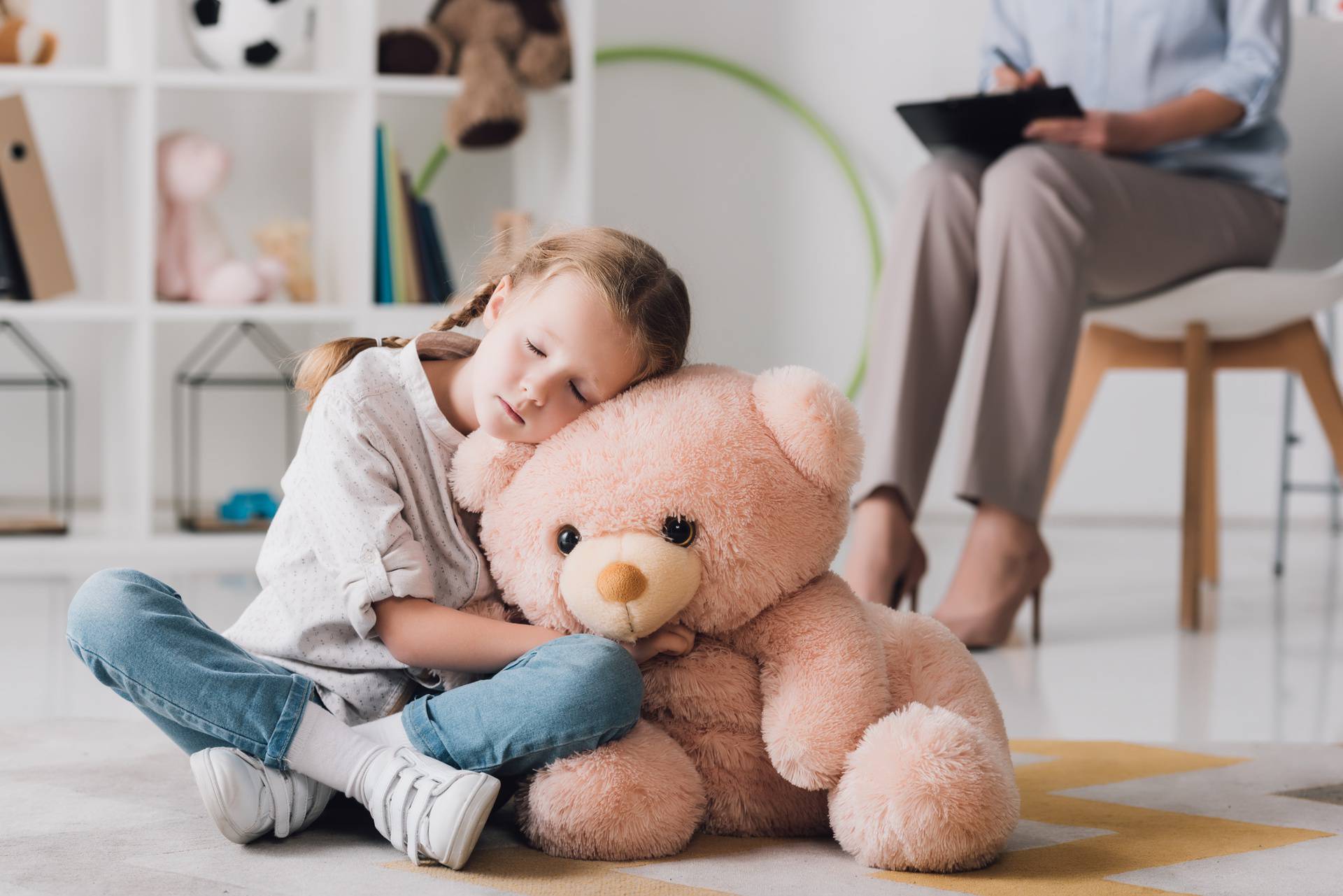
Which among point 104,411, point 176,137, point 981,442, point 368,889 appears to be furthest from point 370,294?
point 368,889

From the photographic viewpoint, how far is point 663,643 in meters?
0.83

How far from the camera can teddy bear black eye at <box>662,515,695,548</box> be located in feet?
2.68

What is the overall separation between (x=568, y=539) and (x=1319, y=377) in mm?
1324

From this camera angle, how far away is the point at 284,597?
0.89 m

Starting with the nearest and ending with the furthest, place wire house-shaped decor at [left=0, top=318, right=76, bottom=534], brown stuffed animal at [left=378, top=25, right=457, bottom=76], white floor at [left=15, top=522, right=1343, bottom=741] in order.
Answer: white floor at [left=15, top=522, right=1343, bottom=741]
brown stuffed animal at [left=378, top=25, right=457, bottom=76]
wire house-shaped decor at [left=0, top=318, right=76, bottom=534]

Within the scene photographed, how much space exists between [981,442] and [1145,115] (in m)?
0.44


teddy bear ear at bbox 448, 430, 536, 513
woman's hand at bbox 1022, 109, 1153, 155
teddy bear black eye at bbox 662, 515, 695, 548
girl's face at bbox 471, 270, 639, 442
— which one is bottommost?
teddy bear black eye at bbox 662, 515, 695, 548

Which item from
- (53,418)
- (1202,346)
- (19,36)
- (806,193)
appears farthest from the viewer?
(806,193)

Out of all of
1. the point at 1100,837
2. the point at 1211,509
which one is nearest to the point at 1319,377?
the point at 1211,509

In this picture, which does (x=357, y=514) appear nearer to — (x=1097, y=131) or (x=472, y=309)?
(x=472, y=309)

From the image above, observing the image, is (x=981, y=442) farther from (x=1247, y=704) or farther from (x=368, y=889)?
(x=368, y=889)

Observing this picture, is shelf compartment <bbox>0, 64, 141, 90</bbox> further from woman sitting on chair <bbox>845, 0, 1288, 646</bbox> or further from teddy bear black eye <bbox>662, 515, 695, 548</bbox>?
teddy bear black eye <bbox>662, 515, 695, 548</bbox>

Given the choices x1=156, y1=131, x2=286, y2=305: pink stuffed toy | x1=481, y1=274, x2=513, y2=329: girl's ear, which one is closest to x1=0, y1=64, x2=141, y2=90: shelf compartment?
x1=156, y1=131, x2=286, y2=305: pink stuffed toy

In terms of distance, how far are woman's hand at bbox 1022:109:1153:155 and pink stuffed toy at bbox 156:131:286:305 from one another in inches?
46.4
